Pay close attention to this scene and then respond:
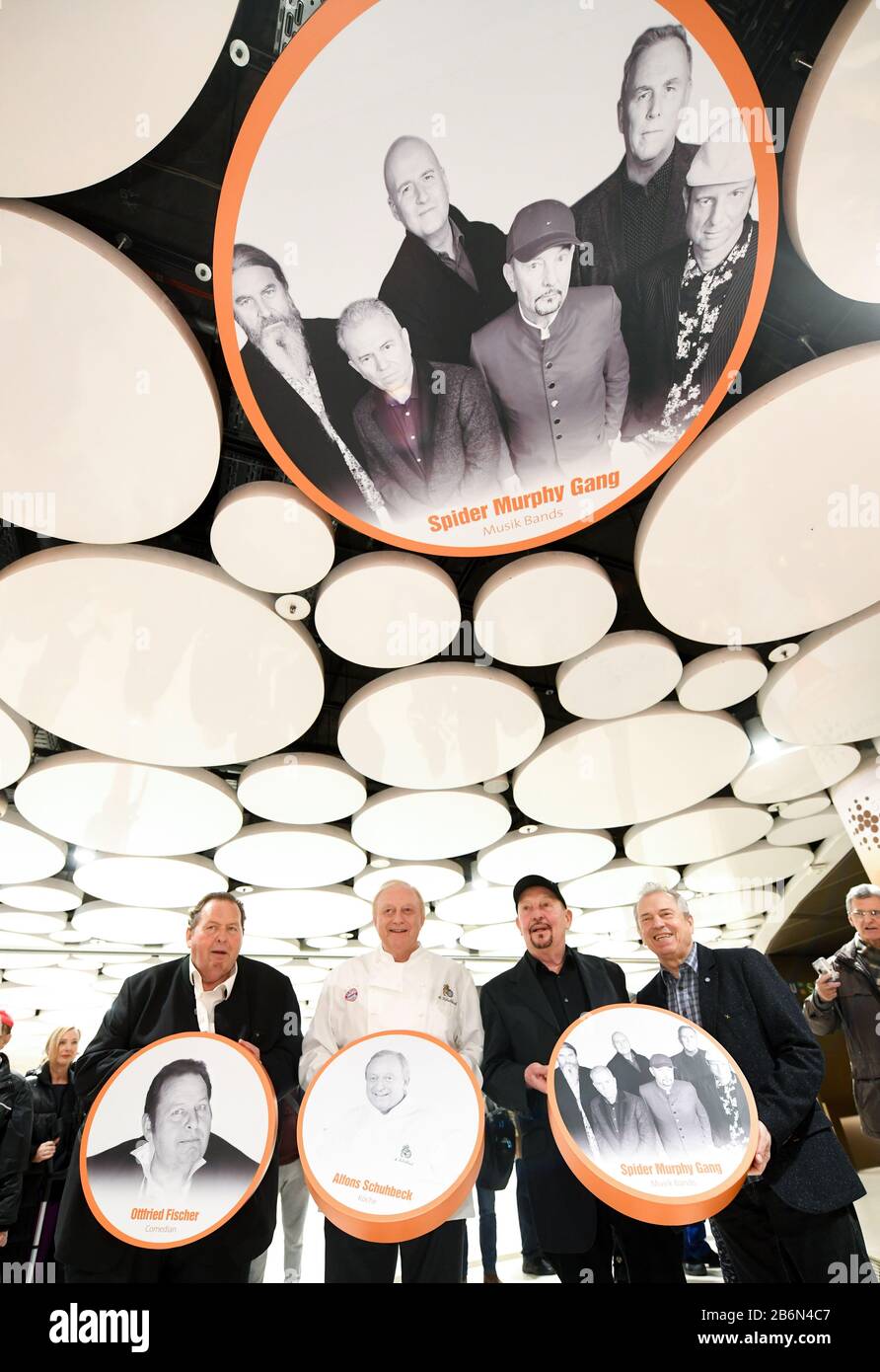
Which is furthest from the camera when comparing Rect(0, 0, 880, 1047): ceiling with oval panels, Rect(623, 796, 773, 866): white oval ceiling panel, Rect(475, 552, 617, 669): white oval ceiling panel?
Rect(623, 796, 773, 866): white oval ceiling panel

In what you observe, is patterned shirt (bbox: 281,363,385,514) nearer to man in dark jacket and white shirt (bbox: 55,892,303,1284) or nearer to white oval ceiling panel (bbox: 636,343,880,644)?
white oval ceiling panel (bbox: 636,343,880,644)

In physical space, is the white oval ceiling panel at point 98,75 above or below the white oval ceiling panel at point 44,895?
above

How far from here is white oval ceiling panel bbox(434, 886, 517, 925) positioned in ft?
28.7

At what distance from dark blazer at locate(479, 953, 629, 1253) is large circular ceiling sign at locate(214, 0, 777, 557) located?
2.16 metres

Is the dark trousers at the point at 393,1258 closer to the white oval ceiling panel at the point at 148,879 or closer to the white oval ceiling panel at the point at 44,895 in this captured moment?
the white oval ceiling panel at the point at 148,879

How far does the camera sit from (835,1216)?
254 cm

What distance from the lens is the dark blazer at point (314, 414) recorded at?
251 cm

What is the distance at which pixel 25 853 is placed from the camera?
6863mm

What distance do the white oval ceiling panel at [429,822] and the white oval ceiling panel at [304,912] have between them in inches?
67.1

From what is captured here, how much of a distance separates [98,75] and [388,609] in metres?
2.58

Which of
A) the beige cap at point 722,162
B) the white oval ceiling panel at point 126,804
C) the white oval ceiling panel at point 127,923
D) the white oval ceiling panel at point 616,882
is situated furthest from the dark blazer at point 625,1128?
the white oval ceiling panel at point 127,923

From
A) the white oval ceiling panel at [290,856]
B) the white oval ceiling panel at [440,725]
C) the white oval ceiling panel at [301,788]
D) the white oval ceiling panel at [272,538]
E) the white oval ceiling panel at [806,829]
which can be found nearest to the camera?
the white oval ceiling panel at [272,538]

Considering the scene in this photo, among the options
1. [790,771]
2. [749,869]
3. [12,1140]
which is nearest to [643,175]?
[790,771]

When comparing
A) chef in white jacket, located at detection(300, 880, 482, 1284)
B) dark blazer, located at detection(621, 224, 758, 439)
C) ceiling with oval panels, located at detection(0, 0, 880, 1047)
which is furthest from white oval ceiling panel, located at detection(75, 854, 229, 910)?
dark blazer, located at detection(621, 224, 758, 439)
